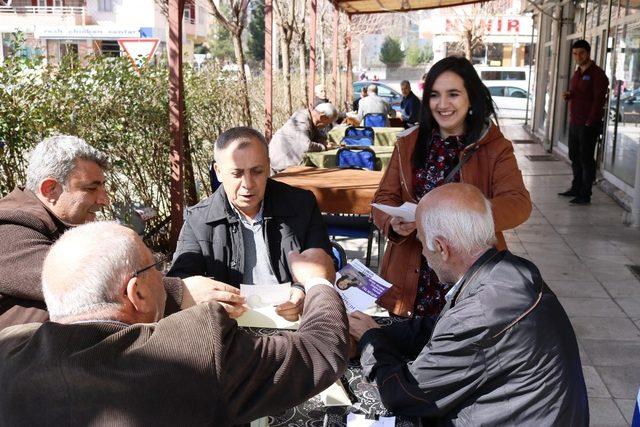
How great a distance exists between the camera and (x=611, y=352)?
432cm

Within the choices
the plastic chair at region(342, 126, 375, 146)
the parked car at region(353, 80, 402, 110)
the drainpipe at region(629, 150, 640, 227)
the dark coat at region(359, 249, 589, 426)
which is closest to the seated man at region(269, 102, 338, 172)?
the plastic chair at region(342, 126, 375, 146)

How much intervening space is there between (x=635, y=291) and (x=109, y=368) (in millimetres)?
5188

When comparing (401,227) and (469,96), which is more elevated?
(469,96)

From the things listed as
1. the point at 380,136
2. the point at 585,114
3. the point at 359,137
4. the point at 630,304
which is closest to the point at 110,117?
the point at 630,304

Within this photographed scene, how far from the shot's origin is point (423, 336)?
238 cm

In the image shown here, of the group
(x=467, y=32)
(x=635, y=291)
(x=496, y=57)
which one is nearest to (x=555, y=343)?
(x=635, y=291)

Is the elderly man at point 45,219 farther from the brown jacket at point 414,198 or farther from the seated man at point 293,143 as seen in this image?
the seated man at point 293,143

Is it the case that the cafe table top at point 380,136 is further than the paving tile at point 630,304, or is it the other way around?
the cafe table top at point 380,136

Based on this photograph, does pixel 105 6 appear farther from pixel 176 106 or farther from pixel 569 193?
pixel 176 106

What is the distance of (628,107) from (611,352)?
6.10 m

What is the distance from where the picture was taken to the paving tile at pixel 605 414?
3.45 meters

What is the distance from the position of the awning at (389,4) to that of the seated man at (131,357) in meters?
10.9

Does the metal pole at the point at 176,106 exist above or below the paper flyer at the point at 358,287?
above

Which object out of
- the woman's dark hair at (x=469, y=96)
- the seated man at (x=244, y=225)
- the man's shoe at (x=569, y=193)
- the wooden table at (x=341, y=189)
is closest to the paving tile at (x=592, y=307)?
the wooden table at (x=341, y=189)
